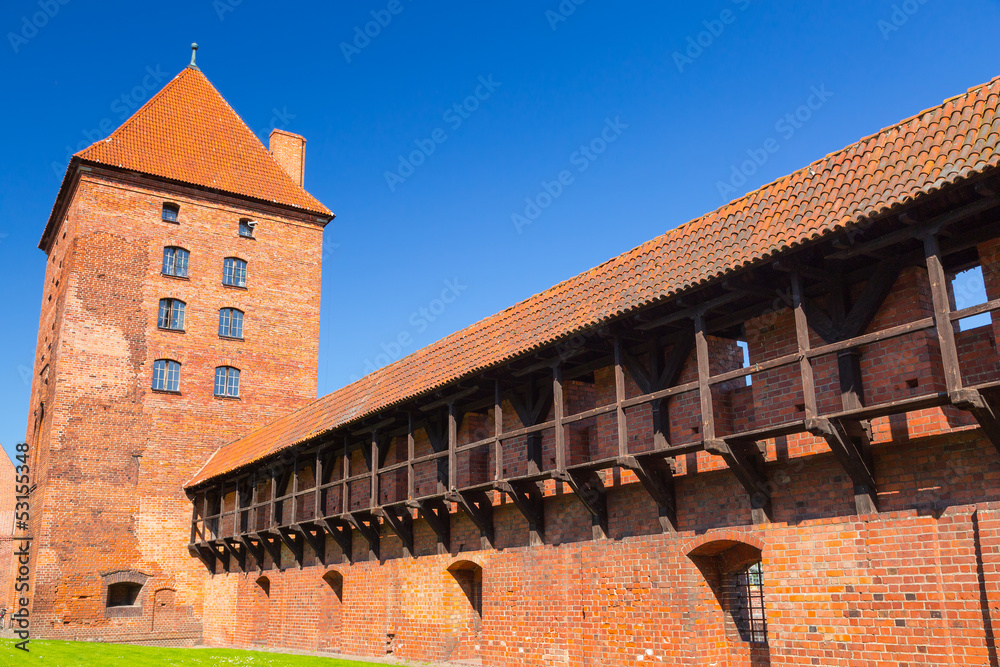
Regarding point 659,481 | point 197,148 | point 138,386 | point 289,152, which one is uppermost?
point 289,152

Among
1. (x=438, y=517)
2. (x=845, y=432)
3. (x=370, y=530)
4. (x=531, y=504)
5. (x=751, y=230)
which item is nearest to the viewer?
(x=845, y=432)

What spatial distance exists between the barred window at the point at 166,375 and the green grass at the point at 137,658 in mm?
7407

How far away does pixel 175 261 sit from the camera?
24.2 meters

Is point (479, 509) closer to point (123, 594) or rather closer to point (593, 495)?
point (593, 495)

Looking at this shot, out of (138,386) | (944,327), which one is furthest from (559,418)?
(138,386)

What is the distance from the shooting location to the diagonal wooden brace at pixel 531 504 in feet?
36.9

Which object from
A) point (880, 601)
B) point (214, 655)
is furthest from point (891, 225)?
point (214, 655)

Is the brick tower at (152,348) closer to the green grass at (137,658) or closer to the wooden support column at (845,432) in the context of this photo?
the green grass at (137,658)

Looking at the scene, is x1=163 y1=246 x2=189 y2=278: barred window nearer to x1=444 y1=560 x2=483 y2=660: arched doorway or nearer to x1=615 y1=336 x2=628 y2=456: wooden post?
x1=444 y1=560 x2=483 y2=660: arched doorway

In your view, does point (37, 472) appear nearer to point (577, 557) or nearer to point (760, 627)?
point (577, 557)

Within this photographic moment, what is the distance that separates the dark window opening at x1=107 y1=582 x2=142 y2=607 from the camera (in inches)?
862

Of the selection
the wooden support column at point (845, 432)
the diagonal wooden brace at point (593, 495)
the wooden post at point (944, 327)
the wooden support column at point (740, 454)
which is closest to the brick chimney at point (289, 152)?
the diagonal wooden brace at point (593, 495)

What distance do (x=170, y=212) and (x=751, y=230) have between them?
19873 millimetres

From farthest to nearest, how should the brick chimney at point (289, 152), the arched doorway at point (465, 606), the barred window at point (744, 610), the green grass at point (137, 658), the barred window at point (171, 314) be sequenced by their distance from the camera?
the brick chimney at point (289, 152)
the barred window at point (171, 314)
the green grass at point (137, 658)
the arched doorway at point (465, 606)
the barred window at point (744, 610)
